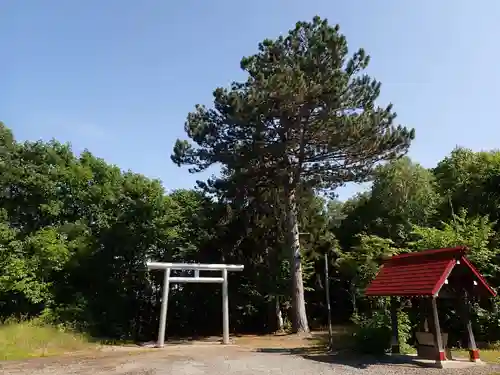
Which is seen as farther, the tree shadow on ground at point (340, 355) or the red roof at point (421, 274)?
the tree shadow on ground at point (340, 355)

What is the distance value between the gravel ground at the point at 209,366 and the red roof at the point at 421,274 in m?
1.87

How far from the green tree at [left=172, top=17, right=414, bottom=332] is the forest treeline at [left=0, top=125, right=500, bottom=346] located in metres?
2.37

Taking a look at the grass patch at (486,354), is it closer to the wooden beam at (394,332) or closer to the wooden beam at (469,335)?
the wooden beam at (469,335)

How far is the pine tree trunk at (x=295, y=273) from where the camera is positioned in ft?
61.0

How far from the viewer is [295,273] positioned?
18812 millimetres

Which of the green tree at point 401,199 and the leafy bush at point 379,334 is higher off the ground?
the green tree at point 401,199

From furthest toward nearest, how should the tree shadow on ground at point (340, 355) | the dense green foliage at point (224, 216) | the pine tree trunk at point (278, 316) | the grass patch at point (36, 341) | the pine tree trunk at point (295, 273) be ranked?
the pine tree trunk at point (278, 316) < the pine tree trunk at point (295, 273) < the dense green foliage at point (224, 216) < the grass patch at point (36, 341) < the tree shadow on ground at point (340, 355)

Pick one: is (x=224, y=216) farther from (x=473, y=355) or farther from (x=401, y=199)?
(x=473, y=355)

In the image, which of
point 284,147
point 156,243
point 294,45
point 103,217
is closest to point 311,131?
point 284,147

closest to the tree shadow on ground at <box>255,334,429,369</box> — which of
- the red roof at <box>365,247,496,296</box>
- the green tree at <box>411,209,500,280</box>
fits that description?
the red roof at <box>365,247,496,296</box>

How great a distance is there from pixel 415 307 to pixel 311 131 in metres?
9.23

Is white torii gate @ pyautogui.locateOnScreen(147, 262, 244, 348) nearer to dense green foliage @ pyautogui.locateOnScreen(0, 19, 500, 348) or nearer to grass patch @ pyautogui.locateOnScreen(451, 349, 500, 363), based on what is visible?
dense green foliage @ pyautogui.locateOnScreen(0, 19, 500, 348)

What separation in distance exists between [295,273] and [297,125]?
680 cm

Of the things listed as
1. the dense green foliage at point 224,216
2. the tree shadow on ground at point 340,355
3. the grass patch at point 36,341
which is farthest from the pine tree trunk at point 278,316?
the grass patch at point 36,341
